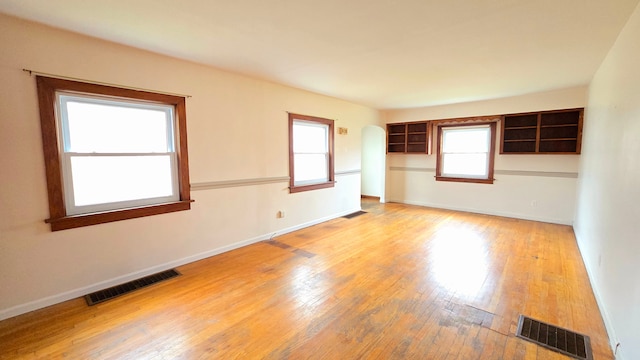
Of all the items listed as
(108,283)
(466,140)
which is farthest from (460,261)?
(108,283)

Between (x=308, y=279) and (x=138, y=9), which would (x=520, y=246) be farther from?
(x=138, y=9)

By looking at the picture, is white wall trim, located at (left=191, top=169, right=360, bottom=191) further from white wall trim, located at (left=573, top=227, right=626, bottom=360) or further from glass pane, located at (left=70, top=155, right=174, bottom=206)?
white wall trim, located at (left=573, top=227, right=626, bottom=360)

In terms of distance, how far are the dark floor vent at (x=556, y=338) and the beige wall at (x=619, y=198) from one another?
0.57 ft

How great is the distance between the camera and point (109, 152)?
272 cm

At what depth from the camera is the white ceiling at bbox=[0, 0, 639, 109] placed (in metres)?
2.00

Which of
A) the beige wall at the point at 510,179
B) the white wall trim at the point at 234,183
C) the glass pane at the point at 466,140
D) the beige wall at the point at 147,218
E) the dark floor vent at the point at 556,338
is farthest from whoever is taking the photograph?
the glass pane at the point at 466,140

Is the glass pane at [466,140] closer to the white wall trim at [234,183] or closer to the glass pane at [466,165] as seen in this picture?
the glass pane at [466,165]

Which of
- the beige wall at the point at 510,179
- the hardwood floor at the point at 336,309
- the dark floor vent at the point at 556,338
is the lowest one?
the dark floor vent at the point at 556,338

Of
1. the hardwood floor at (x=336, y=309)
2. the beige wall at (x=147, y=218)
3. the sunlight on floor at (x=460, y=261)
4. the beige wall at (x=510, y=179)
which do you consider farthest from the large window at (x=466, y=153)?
the beige wall at (x=147, y=218)

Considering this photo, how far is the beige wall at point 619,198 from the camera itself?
1705 millimetres

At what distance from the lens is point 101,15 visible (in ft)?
6.97

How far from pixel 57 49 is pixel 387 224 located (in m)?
4.93

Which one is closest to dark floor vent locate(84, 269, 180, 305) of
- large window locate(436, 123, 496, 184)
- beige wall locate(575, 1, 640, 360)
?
beige wall locate(575, 1, 640, 360)

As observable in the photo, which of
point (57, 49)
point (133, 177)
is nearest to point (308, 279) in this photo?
point (133, 177)
